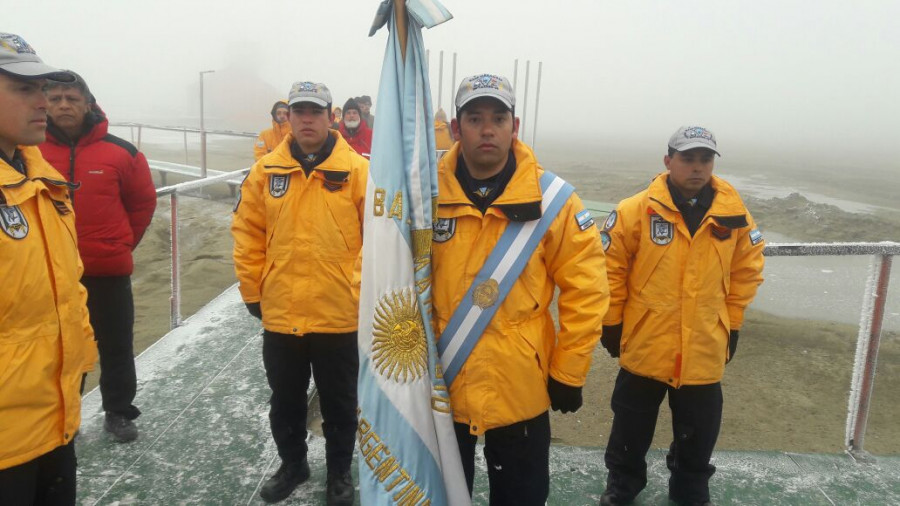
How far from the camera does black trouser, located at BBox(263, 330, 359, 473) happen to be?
3.02m

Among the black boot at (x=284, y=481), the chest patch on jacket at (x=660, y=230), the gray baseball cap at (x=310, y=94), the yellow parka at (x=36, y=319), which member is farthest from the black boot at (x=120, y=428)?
the chest patch on jacket at (x=660, y=230)

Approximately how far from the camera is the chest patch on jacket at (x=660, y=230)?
286 centimetres

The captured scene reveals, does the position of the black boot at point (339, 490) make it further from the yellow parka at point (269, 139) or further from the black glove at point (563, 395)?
the yellow parka at point (269, 139)

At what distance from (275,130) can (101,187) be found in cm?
492

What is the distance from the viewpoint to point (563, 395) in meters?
2.29

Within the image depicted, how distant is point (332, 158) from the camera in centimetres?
297

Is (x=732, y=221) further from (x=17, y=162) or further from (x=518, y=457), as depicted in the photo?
(x=17, y=162)

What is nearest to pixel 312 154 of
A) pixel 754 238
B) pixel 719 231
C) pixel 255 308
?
pixel 255 308

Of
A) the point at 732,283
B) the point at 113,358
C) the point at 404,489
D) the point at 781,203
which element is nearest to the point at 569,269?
the point at 404,489

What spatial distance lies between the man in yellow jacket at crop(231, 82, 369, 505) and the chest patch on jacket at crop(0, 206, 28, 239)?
105 centimetres

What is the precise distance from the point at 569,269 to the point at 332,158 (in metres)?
1.30

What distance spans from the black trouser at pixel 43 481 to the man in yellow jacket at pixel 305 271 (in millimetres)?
938

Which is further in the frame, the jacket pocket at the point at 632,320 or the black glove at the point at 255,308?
the black glove at the point at 255,308

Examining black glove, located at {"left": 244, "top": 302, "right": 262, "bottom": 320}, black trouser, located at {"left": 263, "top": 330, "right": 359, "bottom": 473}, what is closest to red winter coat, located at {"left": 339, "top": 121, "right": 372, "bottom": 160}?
black glove, located at {"left": 244, "top": 302, "right": 262, "bottom": 320}
